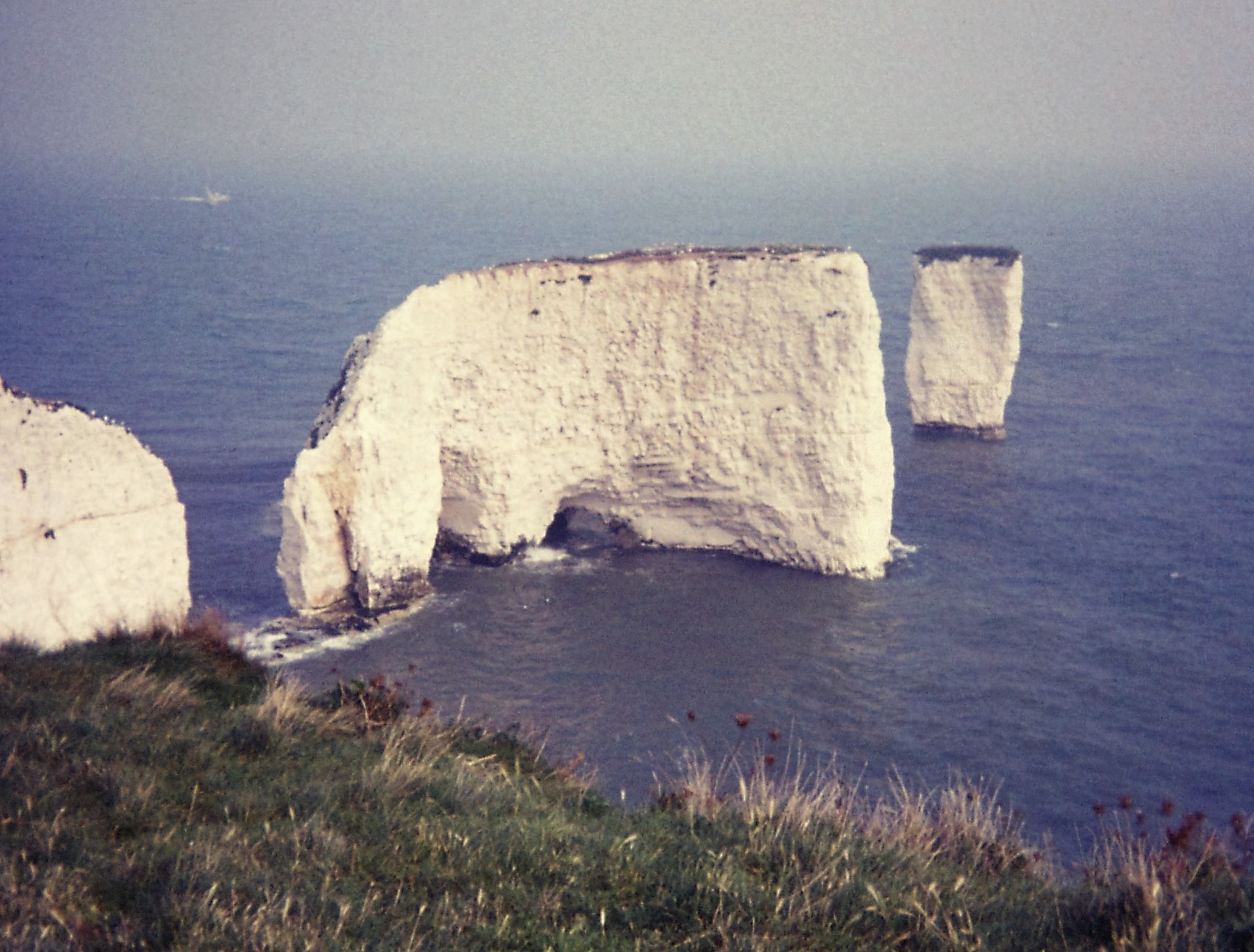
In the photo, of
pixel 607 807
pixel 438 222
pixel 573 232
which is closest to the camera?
pixel 607 807

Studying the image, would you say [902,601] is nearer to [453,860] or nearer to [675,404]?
[675,404]

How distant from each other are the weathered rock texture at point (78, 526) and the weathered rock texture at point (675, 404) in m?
9.08

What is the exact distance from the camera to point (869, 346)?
108 ft

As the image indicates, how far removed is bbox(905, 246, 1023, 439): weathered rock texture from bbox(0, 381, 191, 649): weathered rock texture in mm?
35784

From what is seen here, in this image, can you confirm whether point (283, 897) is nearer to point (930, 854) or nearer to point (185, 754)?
point (185, 754)

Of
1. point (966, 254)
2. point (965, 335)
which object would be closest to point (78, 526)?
point (965, 335)

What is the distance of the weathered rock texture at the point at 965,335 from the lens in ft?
158

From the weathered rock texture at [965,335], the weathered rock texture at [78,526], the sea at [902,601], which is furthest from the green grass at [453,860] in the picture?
the weathered rock texture at [965,335]

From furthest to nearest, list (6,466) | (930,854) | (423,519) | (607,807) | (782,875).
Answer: (423,519), (6,466), (607,807), (930,854), (782,875)

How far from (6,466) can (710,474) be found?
19.5 metres

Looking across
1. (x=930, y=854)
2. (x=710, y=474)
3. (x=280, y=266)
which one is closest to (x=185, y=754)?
(x=930, y=854)

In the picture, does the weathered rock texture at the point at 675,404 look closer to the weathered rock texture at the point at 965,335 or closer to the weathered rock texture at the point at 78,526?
the weathered rock texture at the point at 78,526

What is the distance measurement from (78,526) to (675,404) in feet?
57.1

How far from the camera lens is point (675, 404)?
3316 cm
